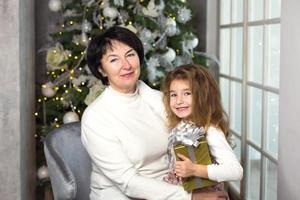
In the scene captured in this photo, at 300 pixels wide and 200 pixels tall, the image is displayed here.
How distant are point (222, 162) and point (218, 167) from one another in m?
0.03

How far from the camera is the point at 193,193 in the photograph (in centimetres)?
194

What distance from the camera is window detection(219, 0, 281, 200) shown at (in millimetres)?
2695

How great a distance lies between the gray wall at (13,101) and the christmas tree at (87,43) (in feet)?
1.54

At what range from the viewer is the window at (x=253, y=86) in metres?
2.70

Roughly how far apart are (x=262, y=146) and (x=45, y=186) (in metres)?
1.82


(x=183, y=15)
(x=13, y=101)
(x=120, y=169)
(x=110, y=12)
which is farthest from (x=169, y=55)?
(x=120, y=169)

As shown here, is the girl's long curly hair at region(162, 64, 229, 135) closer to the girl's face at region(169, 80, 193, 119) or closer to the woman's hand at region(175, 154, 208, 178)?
the girl's face at region(169, 80, 193, 119)

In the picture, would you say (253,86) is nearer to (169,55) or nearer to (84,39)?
(169,55)

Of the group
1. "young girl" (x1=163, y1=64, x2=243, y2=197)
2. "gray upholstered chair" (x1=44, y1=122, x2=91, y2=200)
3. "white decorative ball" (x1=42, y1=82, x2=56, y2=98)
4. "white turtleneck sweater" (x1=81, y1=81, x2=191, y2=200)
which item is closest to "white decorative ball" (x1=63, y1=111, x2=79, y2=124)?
"white decorative ball" (x1=42, y1=82, x2=56, y2=98)

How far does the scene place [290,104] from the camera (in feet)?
6.91

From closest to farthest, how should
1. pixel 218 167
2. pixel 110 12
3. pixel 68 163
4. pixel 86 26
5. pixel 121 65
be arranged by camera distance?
pixel 218 167, pixel 121 65, pixel 68 163, pixel 110 12, pixel 86 26

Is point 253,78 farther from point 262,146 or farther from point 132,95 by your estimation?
point 132,95

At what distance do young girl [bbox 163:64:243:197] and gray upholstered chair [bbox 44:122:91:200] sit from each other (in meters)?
0.44

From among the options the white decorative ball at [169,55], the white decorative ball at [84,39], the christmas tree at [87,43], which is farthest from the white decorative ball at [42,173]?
the white decorative ball at [169,55]
